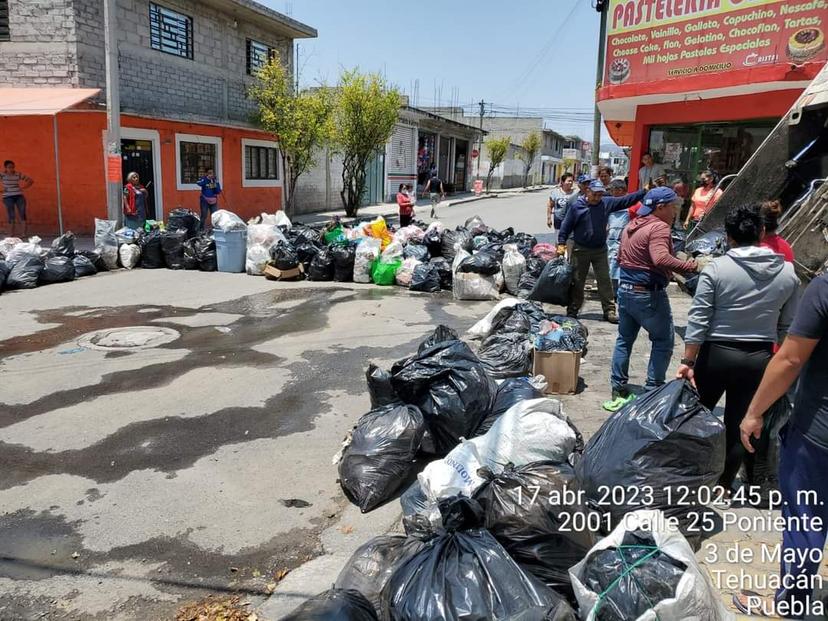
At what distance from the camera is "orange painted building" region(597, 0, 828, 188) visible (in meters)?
9.62

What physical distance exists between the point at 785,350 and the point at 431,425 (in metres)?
2.07

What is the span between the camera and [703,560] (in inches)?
118

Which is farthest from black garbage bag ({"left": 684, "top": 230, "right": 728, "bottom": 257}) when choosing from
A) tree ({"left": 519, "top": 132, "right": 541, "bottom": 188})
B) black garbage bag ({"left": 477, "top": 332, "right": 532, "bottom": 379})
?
tree ({"left": 519, "top": 132, "right": 541, "bottom": 188})

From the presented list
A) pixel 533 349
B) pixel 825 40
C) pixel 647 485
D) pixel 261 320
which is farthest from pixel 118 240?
pixel 825 40

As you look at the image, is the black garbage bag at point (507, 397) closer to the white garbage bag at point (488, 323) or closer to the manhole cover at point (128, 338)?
the white garbage bag at point (488, 323)

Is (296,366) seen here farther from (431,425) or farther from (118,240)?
(118,240)

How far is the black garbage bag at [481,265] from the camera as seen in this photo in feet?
30.0

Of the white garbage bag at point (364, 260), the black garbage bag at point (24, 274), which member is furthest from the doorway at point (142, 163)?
the white garbage bag at point (364, 260)

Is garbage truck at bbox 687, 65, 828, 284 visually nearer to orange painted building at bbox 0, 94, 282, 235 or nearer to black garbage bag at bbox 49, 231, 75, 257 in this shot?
black garbage bag at bbox 49, 231, 75, 257

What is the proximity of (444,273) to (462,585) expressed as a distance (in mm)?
7918

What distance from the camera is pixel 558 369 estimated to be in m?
5.12

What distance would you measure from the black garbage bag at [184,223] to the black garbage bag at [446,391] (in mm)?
9038

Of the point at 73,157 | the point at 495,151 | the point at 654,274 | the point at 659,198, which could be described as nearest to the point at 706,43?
the point at 659,198

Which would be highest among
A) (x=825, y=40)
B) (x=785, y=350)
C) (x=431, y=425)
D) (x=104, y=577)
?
(x=825, y=40)
